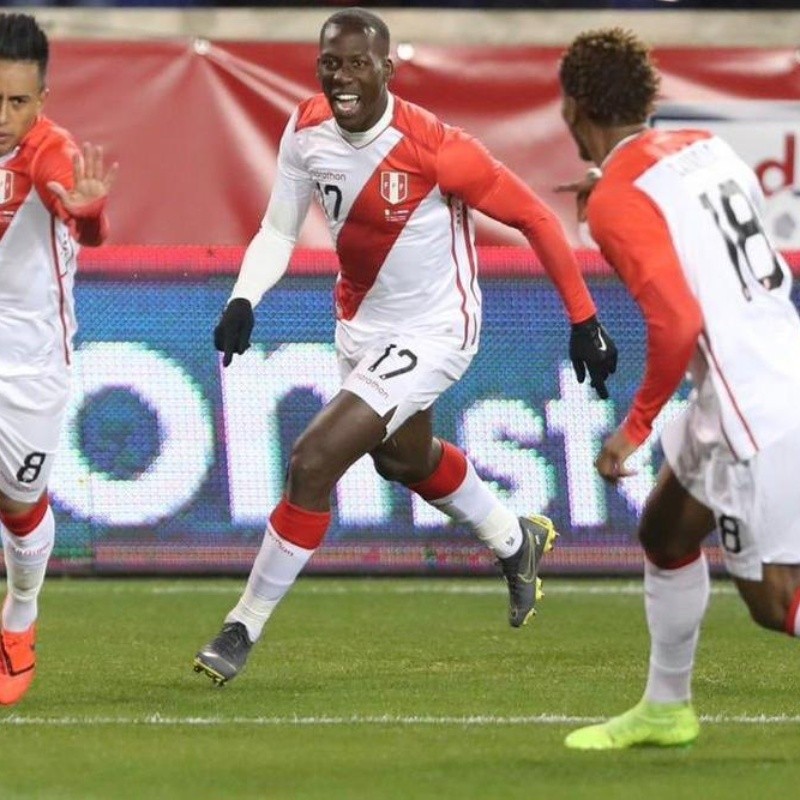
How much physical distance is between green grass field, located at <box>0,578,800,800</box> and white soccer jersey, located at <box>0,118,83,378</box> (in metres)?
1.12

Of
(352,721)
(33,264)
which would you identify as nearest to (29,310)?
(33,264)

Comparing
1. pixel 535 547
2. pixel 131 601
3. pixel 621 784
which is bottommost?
pixel 131 601

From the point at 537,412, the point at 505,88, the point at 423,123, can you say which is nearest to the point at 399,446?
the point at 423,123

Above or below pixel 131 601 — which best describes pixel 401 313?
above

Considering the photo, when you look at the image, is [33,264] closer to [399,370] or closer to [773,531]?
[399,370]

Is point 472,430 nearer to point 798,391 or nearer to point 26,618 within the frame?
point 26,618

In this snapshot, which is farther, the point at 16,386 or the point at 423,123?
the point at 423,123

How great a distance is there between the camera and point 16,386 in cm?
795

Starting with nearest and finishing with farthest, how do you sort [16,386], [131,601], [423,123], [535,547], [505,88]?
[16,386] → [423,123] → [535,547] → [131,601] → [505,88]

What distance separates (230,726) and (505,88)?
281 inches

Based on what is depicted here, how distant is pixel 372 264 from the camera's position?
8648mm

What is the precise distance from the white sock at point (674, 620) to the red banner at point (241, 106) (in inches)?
285

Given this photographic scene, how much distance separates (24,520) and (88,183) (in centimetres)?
132

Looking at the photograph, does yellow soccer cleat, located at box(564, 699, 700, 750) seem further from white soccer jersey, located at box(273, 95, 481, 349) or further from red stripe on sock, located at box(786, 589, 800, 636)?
white soccer jersey, located at box(273, 95, 481, 349)
